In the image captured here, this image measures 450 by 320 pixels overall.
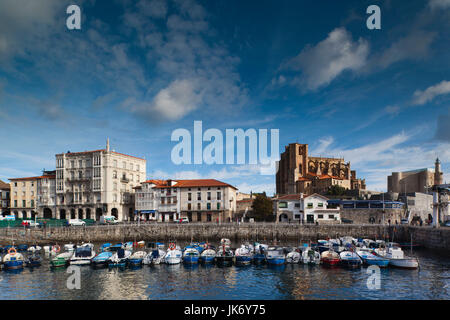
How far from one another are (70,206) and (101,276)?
68912 mm

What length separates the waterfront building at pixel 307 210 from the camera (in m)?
76.7

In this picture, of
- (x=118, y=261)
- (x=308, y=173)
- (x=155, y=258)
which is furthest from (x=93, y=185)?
(x=308, y=173)

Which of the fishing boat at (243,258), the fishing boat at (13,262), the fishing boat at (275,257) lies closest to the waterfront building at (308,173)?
the fishing boat at (275,257)

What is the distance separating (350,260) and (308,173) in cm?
10652

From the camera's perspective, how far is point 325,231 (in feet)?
223

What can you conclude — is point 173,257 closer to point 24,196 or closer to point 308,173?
point 24,196

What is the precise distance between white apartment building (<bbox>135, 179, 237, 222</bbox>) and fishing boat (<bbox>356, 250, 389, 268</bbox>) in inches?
1839

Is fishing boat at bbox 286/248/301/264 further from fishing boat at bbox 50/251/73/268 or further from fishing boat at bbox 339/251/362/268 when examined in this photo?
fishing boat at bbox 50/251/73/268

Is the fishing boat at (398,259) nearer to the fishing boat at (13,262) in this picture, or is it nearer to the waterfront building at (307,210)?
the waterfront building at (307,210)

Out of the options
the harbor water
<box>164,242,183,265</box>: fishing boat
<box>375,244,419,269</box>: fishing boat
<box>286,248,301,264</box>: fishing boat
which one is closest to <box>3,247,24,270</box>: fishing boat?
the harbor water

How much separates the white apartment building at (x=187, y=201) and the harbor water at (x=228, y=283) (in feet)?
152

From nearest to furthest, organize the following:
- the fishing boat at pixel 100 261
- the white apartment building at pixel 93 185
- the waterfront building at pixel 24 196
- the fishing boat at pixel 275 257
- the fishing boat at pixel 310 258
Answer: the fishing boat at pixel 310 258 → the fishing boat at pixel 275 257 → the fishing boat at pixel 100 261 → the white apartment building at pixel 93 185 → the waterfront building at pixel 24 196
